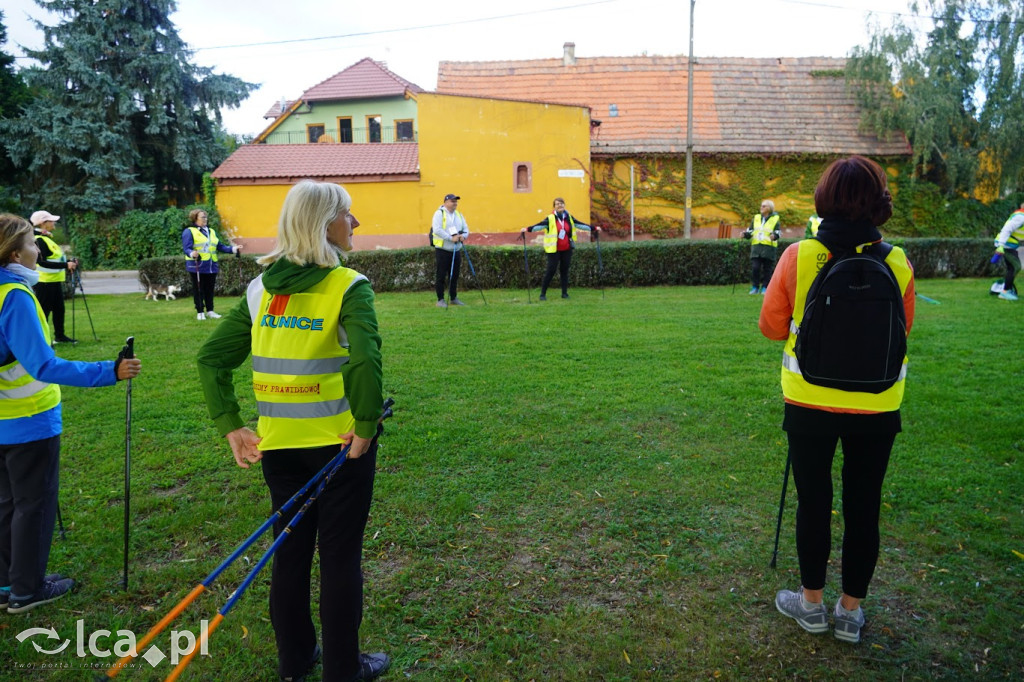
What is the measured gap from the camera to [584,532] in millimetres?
3910

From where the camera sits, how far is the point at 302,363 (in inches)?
95.6

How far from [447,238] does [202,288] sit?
14.2 ft

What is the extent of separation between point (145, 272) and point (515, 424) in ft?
43.3

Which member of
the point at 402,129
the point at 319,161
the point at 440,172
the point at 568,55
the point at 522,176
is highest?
the point at 568,55

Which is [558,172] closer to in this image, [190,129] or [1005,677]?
[190,129]

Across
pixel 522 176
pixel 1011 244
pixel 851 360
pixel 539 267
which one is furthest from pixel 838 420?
pixel 522 176

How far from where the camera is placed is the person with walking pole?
39.4 ft

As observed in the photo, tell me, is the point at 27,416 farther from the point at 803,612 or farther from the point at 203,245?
the point at 203,245

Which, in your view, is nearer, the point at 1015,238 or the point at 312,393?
the point at 312,393

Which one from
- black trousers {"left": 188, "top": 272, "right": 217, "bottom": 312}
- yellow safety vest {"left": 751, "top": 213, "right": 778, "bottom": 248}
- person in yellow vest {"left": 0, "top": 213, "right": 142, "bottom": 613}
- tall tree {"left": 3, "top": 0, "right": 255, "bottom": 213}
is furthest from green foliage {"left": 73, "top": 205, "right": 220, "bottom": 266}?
person in yellow vest {"left": 0, "top": 213, "right": 142, "bottom": 613}

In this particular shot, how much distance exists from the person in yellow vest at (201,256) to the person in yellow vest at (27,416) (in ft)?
28.3

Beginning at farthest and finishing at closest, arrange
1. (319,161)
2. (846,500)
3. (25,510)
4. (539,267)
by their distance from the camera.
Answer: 1. (319,161)
2. (539,267)
3. (25,510)
4. (846,500)

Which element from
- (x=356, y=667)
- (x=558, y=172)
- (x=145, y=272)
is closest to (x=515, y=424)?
(x=356, y=667)

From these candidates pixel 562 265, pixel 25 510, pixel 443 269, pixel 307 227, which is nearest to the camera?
pixel 307 227
